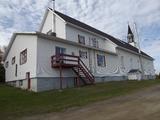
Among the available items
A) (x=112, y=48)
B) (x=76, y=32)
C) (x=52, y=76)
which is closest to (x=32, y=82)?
(x=52, y=76)

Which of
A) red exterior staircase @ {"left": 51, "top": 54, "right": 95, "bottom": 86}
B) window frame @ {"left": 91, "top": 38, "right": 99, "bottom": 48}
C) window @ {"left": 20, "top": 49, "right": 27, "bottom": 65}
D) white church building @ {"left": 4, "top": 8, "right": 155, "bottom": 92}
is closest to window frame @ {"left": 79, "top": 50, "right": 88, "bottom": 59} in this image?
white church building @ {"left": 4, "top": 8, "right": 155, "bottom": 92}

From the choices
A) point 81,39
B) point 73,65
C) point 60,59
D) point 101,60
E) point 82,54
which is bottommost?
point 73,65

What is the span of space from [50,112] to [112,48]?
22823mm

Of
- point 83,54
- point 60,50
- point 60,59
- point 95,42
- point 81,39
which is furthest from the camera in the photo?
point 95,42

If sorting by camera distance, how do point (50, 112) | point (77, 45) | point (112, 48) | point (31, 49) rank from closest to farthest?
point (50, 112) < point (31, 49) < point (77, 45) < point (112, 48)

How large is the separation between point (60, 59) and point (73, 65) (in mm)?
1861

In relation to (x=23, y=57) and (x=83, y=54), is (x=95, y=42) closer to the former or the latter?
(x=83, y=54)

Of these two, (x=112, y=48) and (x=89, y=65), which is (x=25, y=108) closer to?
(x=89, y=65)

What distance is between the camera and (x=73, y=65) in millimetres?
20734

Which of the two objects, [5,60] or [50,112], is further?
[5,60]

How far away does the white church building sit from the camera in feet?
64.2

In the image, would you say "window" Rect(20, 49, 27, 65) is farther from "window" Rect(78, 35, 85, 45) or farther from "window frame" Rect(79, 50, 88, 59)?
"window" Rect(78, 35, 85, 45)

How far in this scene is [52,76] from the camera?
785 inches

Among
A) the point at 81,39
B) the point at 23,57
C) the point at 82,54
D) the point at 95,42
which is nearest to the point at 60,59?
the point at 23,57
